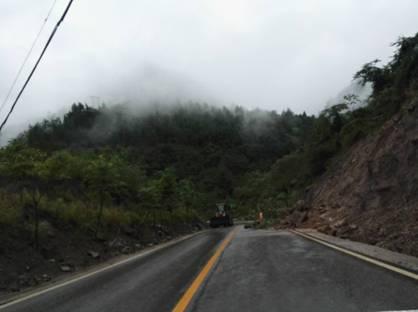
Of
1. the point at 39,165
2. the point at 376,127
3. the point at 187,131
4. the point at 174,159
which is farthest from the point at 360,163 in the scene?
the point at 187,131

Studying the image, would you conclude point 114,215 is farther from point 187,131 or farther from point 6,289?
point 187,131

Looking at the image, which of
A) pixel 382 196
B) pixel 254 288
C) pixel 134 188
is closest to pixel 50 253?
pixel 254 288

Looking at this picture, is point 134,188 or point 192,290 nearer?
point 192,290

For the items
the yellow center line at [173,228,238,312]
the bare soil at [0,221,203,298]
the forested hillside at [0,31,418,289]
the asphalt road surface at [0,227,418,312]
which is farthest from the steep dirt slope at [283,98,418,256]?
the bare soil at [0,221,203,298]

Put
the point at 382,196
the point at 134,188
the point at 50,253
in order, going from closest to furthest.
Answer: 1. the point at 50,253
2. the point at 382,196
3. the point at 134,188

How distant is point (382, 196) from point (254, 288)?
10.6 m

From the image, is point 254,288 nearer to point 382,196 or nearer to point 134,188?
point 382,196

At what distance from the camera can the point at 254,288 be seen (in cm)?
665

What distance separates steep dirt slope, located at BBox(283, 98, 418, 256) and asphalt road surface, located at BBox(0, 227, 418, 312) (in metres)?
2.05

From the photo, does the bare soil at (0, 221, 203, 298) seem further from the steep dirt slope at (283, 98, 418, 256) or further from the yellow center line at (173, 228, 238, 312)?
the steep dirt slope at (283, 98, 418, 256)

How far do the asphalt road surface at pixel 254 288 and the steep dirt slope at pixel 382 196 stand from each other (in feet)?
6.74

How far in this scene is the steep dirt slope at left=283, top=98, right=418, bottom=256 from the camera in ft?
36.9

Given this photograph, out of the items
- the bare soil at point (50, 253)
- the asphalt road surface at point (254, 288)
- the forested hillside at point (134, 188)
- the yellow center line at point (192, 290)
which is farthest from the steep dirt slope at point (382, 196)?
the bare soil at point (50, 253)

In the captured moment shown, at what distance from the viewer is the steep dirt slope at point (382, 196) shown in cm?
1126
